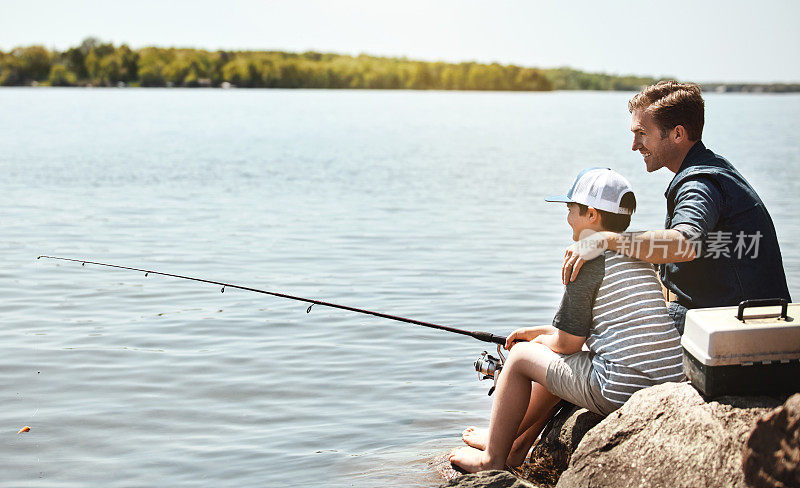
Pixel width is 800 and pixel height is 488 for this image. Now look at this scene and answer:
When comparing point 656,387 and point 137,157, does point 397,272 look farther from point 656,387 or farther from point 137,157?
point 137,157

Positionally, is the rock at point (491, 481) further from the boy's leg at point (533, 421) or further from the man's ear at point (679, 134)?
the man's ear at point (679, 134)

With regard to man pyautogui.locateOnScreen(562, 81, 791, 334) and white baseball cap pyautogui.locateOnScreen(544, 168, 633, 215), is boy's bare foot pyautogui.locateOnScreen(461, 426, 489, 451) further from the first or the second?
white baseball cap pyautogui.locateOnScreen(544, 168, 633, 215)

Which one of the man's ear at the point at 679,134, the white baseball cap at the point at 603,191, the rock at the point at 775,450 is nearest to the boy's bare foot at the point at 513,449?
the white baseball cap at the point at 603,191

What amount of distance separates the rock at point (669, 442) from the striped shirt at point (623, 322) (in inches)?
4.2

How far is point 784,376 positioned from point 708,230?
0.61 m

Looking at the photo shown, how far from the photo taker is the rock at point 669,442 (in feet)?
10.1

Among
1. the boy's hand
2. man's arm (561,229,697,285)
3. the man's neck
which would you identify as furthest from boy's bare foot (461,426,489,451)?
the man's neck

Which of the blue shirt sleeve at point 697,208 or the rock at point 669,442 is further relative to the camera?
the blue shirt sleeve at point 697,208

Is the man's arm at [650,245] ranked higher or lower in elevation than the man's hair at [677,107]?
lower

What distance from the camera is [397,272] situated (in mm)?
9625

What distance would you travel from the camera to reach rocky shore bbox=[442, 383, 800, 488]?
9.07 ft

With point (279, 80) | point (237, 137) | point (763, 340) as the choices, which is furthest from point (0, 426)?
point (279, 80)

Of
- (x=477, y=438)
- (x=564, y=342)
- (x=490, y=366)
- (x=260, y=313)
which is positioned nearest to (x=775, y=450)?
(x=564, y=342)

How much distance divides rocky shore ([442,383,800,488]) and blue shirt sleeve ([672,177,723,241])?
0.54 meters
